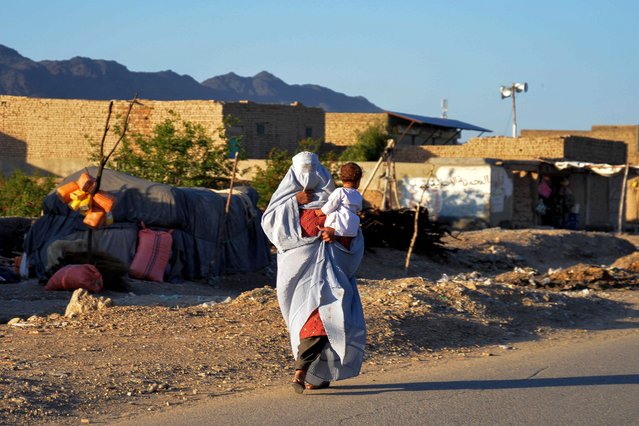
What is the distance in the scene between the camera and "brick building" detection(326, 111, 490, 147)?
4006cm

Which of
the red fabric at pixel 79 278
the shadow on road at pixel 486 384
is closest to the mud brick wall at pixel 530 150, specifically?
the red fabric at pixel 79 278

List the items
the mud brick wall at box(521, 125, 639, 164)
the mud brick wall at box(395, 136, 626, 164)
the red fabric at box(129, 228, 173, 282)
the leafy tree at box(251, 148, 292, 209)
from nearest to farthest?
the red fabric at box(129, 228, 173, 282) → the leafy tree at box(251, 148, 292, 209) → the mud brick wall at box(395, 136, 626, 164) → the mud brick wall at box(521, 125, 639, 164)

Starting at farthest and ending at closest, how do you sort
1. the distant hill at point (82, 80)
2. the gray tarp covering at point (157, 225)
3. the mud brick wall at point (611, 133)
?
1. the distant hill at point (82, 80)
2. the mud brick wall at point (611, 133)
3. the gray tarp covering at point (157, 225)

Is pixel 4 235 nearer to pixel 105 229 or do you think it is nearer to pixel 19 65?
pixel 105 229

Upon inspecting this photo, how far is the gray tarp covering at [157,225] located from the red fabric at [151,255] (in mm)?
121

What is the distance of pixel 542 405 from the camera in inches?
230

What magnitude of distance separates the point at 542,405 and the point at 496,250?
1416 cm

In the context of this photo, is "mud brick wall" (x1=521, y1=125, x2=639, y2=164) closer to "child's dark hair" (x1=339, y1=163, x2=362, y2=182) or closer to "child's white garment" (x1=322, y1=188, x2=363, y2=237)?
"child's dark hair" (x1=339, y1=163, x2=362, y2=182)

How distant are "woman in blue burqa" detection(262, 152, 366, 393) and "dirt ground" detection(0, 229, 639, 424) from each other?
663 mm

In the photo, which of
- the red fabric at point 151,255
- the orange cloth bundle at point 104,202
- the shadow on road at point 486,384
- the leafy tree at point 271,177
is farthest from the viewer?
the leafy tree at point 271,177

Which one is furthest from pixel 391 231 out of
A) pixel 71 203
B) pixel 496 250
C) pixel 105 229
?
pixel 71 203

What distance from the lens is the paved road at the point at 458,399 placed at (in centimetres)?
541

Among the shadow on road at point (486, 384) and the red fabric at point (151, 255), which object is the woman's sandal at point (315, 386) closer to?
the shadow on road at point (486, 384)

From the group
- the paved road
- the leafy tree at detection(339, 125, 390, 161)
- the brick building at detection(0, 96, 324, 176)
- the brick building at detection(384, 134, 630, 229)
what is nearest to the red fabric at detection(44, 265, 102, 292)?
the paved road
